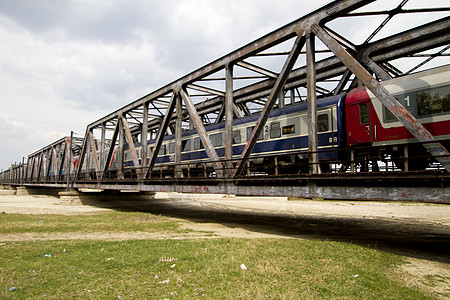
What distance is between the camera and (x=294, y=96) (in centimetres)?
2423

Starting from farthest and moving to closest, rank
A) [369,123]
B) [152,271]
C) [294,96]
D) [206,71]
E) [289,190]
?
[294,96], [206,71], [369,123], [289,190], [152,271]

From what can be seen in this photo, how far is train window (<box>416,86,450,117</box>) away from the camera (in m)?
9.84

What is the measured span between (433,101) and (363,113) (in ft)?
8.20

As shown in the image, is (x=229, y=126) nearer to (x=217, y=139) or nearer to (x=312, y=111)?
(x=312, y=111)

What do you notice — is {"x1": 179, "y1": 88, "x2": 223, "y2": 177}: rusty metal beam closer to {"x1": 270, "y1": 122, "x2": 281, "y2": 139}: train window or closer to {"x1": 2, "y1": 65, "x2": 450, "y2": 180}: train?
{"x1": 2, "y1": 65, "x2": 450, "y2": 180}: train

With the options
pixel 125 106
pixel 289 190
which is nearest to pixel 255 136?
pixel 289 190

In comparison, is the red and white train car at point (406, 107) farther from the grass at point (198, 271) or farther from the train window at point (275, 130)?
the grass at point (198, 271)

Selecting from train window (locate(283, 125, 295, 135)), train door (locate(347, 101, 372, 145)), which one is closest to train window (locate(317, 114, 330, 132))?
train door (locate(347, 101, 372, 145))

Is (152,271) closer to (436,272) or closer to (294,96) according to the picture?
(436,272)

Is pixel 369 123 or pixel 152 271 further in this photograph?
pixel 369 123

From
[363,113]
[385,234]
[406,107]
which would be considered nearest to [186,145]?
[363,113]

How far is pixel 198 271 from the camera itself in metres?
7.26

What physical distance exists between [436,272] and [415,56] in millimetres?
10485

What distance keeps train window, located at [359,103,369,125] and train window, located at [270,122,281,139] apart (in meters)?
4.59
